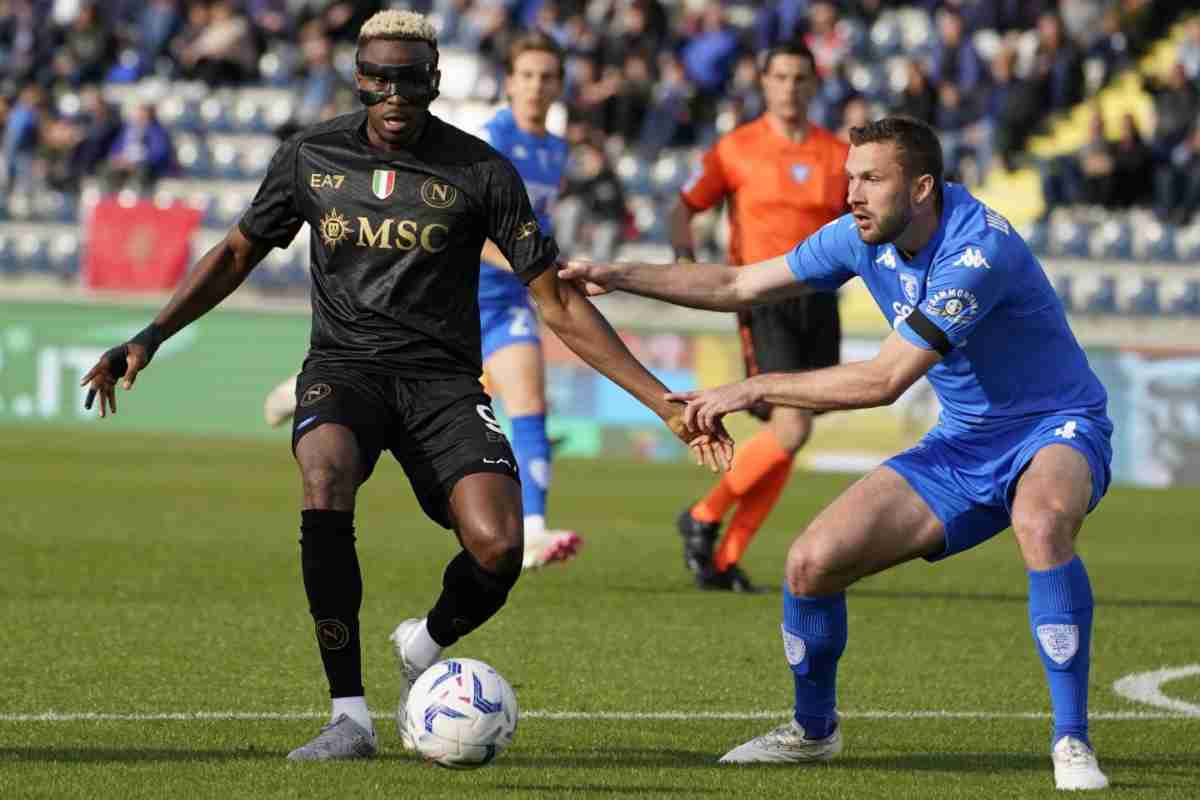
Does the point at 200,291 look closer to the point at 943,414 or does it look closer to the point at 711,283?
the point at 711,283

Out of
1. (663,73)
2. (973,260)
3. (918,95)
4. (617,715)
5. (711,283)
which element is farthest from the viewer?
(663,73)

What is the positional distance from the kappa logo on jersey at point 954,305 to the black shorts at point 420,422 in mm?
1364

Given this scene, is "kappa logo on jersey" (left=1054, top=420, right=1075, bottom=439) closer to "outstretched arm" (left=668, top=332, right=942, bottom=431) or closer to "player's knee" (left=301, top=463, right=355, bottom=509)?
"outstretched arm" (left=668, top=332, right=942, bottom=431)

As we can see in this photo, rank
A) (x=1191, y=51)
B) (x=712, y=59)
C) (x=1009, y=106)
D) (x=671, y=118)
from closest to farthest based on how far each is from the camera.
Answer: (x=1009, y=106), (x=1191, y=51), (x=671, y=118), (x=712, y=59)

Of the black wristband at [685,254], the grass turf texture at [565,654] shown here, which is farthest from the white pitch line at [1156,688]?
the black wristband at [685,254]

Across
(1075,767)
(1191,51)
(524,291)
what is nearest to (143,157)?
(1191,51)

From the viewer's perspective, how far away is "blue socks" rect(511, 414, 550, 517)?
35.3ft

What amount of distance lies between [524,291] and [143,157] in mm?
15864

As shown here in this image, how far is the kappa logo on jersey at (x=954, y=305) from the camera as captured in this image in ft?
20.4

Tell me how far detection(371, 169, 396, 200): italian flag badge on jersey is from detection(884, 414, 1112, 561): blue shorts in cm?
174

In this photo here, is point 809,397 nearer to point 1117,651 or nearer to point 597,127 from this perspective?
point 1117,651

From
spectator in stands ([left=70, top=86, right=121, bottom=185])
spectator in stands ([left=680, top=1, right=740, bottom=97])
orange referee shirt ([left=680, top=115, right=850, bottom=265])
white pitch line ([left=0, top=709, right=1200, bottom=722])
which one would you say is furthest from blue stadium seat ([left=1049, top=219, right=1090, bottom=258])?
white pitch line ([left=0, top=709, right=1200, bottom=722])

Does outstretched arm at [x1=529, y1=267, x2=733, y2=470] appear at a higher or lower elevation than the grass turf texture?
higher

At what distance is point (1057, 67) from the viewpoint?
24078 millimetres
